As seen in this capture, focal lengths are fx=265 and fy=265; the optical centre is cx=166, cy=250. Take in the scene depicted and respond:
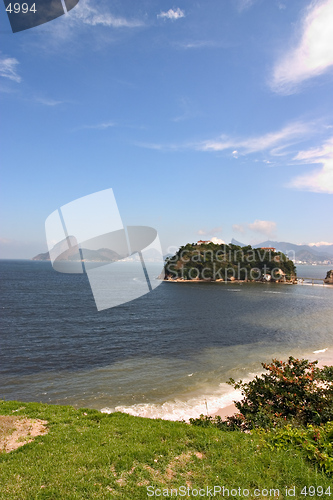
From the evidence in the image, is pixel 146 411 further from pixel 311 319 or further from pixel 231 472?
pixel 311 319

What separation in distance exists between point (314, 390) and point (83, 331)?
27.4 m

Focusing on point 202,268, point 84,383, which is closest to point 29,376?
point 84,383

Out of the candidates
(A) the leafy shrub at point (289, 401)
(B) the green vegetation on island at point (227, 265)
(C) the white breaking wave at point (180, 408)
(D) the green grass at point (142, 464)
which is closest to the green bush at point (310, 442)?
(D) the green grass at point (142, 464)

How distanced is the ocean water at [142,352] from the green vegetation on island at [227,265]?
7245 cm

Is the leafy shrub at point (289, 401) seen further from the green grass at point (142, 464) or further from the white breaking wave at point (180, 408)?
the white breaking wave at point (180, 408)

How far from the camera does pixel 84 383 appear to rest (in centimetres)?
1769

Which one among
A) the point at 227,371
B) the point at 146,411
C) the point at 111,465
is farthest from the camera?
the point at 227,371

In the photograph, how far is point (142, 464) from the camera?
20.2 ft

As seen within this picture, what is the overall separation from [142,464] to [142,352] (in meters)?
18.9

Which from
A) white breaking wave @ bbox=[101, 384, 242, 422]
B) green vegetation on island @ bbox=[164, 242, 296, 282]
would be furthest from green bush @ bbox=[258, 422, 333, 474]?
green vegetation on island @ bbox=[164, 242, 296, 282]

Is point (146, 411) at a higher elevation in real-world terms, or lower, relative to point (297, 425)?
lower

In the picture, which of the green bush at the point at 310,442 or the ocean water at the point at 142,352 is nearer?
the green bush at the point at 310,442

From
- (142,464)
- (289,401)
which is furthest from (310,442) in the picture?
(142,464)

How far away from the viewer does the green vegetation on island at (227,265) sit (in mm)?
119750
